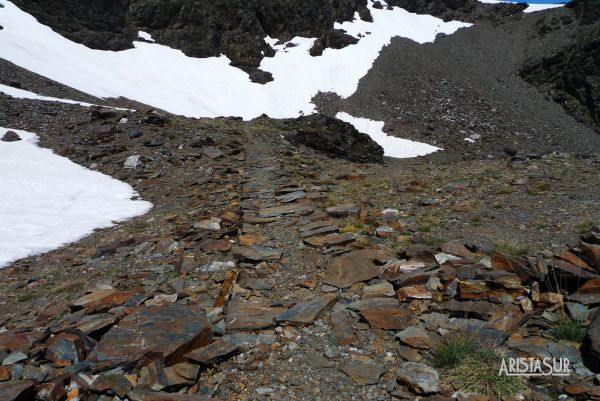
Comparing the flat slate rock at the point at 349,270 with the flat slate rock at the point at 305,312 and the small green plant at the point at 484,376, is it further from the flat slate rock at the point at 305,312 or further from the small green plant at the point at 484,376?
the small green plant at the point at 484,376

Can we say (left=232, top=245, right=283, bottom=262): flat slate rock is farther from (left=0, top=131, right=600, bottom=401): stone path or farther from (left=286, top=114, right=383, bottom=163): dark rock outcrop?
(left=286, top=114, right=383, bottom=163): dark rock outcrop

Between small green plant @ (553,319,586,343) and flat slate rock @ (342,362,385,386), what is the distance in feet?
6.33

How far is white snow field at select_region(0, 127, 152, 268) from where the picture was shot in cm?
1003

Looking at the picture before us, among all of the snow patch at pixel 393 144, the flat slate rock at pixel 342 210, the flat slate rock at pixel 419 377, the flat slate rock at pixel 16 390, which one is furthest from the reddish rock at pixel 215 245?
the snow patch at pixel 393 144

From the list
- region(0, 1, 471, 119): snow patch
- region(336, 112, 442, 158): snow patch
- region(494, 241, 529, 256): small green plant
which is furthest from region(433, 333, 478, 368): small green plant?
region(0, 1, 471, 119): snow patch

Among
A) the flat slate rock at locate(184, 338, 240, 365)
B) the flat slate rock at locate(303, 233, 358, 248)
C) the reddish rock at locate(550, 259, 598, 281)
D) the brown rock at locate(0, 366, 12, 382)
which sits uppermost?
the reddish rock at locate(550, 259, 598, 281)

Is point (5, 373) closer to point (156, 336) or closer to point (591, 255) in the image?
point (156, 336)

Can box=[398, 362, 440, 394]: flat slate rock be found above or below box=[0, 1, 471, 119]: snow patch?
below

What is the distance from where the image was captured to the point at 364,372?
3879mm

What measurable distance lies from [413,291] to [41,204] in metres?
12.1

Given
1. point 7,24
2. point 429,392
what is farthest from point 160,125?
point 7,24

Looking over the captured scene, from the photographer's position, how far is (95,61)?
153ft

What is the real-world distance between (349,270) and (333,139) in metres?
17.9

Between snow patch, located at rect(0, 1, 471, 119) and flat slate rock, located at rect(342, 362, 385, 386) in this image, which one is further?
snow patch, located at rect(0, 1, 471, 119)
